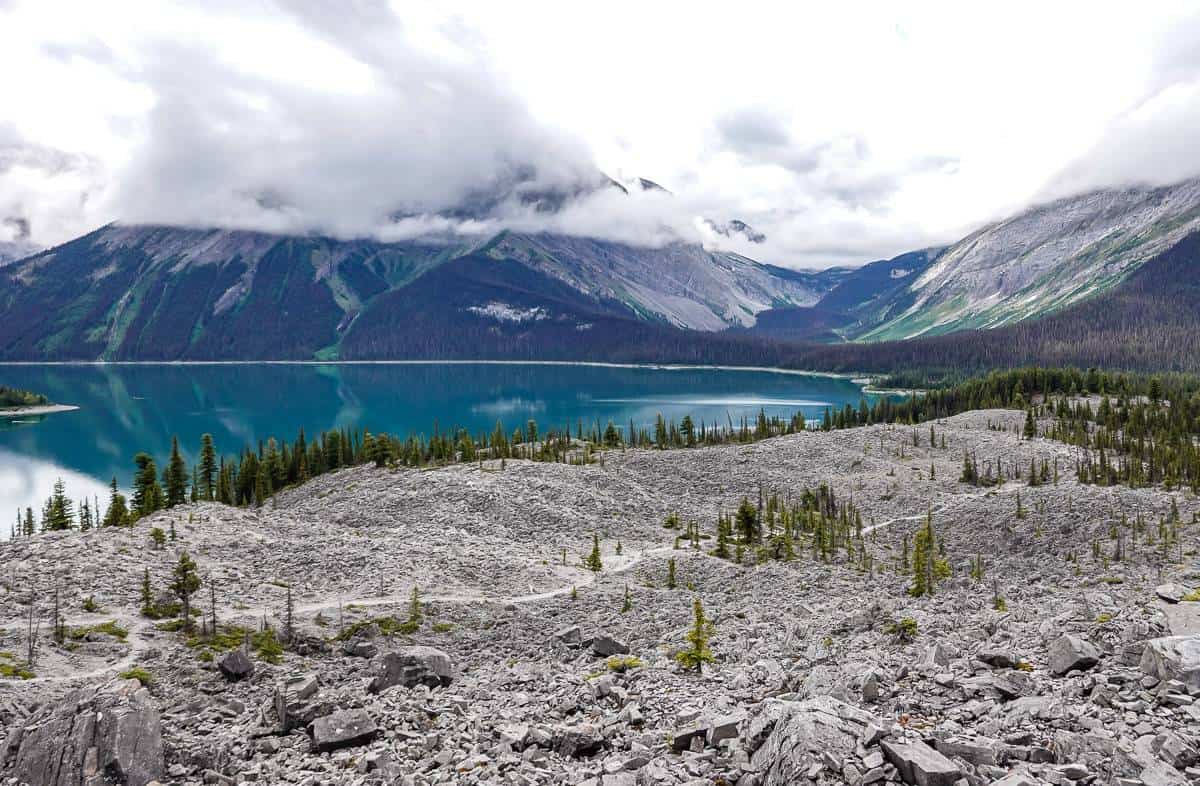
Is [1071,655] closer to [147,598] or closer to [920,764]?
[920,764]

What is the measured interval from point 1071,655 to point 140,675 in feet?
90.3

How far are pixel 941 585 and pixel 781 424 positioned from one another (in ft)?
316

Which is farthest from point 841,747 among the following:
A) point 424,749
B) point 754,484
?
point 754,484

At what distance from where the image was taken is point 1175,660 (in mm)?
16234

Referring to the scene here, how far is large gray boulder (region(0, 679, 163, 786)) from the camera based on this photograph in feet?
54.4

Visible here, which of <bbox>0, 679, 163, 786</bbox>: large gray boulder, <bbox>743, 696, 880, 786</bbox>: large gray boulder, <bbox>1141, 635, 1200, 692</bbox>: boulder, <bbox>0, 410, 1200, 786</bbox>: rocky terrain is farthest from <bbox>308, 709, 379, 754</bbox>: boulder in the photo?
<bbox>1141, 635, 1200, 692</bbox>: boulder

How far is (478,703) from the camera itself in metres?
21.4

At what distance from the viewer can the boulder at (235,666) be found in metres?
23.9

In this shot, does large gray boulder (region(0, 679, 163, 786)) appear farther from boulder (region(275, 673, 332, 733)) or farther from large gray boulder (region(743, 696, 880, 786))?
large gray boulder (region(743, 696, 880, 786))

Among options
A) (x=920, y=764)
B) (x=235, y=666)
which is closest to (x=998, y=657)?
(x=920, y=764)

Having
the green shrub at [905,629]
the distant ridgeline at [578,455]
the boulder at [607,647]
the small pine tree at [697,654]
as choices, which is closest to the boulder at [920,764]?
the small pine tree at [697,654]

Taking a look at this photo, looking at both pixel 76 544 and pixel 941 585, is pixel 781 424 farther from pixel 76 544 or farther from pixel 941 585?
pixel 76 544

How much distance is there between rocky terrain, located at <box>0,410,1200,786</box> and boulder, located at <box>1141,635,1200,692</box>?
68 mm

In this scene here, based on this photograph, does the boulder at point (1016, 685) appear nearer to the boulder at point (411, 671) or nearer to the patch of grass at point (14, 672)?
the boulder at point (411, 671)
